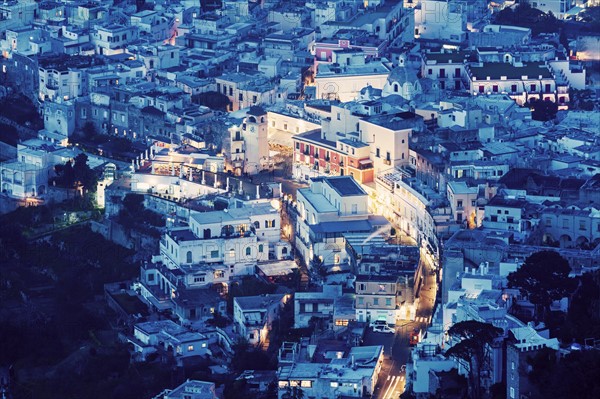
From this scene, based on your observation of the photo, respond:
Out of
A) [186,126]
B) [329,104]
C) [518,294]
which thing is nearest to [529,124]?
[329,104]

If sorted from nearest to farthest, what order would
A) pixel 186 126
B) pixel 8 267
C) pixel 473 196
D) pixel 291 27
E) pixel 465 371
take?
pixel 465 371, pixel 473 196, pixel 8 267, pixel 186 126, pixel 291 27

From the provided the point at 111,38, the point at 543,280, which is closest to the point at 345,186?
the point at 543,280

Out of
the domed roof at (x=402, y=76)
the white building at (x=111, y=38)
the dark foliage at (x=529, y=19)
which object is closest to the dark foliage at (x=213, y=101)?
the domed roof at (x=402, y=76)

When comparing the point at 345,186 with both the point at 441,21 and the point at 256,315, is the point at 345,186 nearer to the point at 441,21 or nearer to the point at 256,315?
the point at 256,315

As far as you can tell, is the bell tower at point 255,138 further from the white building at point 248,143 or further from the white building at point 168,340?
the white building at point 168,340

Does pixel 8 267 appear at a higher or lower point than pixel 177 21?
lower

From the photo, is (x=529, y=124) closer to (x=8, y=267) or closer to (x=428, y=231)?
(x=428, y=231)

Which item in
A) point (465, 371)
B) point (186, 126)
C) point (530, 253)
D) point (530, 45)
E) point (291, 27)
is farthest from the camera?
point (291, 27)
